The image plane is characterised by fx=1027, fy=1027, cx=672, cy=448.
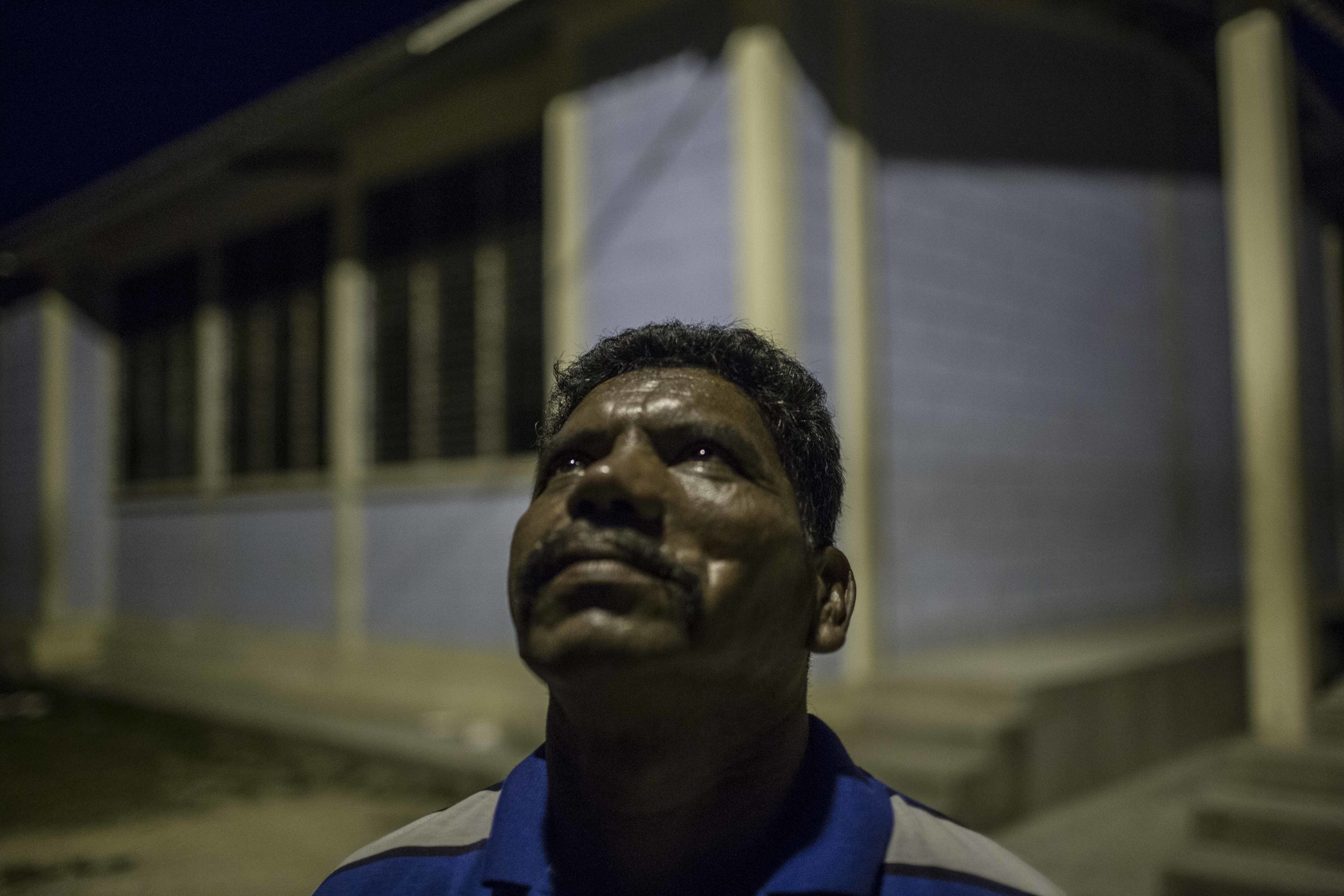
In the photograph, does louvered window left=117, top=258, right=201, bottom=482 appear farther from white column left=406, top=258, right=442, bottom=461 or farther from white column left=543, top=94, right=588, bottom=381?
white column left=543, top=94, right=588, bottom=381

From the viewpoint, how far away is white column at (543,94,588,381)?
6.06 m

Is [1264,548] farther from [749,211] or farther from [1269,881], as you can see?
[749,211]

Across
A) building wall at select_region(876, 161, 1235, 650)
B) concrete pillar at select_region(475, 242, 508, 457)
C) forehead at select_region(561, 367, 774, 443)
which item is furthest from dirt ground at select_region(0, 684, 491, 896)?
building wall at select_region(876, 161, 1235, 650)

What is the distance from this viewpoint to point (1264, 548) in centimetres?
471

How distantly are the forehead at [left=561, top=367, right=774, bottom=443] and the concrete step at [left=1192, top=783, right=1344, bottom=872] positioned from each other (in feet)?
12.0

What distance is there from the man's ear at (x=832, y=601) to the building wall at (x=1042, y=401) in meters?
4.55

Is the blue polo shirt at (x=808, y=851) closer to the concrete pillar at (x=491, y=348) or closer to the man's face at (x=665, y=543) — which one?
the man's face at (x=665, y=543)

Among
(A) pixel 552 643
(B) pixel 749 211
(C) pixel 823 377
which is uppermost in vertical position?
(B) pixel 749 211

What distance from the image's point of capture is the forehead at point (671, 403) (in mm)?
1211

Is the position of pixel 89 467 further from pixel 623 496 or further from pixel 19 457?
Result: pixel 623 496

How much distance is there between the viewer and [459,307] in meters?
7.47

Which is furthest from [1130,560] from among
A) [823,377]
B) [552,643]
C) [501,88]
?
[552,643]

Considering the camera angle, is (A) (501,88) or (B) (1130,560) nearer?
(A) (501,88)

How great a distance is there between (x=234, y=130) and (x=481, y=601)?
4132mm
